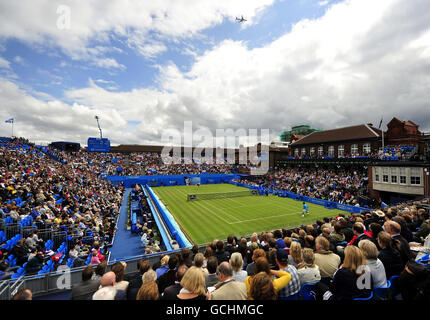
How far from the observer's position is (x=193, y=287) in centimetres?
297

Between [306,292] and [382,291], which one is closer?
[382,291]

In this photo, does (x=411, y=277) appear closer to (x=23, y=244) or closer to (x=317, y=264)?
(x=317, y=264)

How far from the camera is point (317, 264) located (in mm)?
4211

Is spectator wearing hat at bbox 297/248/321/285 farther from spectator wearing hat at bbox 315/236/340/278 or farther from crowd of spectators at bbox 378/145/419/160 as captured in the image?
crowd of spectators at bbox 378/145/419/160

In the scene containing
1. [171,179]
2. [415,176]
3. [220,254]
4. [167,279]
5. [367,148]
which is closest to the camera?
[167,279]

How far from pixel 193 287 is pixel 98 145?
58.2 m

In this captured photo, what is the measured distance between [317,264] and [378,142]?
39.9 metres

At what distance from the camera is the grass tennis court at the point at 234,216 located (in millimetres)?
17359

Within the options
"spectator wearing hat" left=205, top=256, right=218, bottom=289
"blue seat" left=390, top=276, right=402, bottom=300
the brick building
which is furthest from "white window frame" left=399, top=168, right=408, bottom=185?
"spectator wearing hat" left=205, top=256, right=218, bottom=289

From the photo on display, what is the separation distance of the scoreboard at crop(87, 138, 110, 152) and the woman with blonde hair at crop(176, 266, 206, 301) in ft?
189

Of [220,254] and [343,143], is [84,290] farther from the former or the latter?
[343,143]

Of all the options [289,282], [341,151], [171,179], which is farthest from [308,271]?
[171,179]

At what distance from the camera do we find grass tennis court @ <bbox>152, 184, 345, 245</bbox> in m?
17.4
